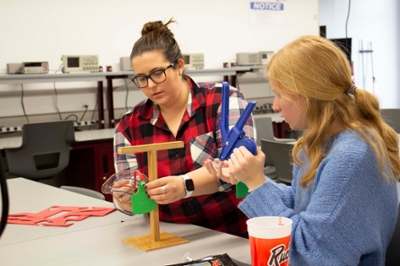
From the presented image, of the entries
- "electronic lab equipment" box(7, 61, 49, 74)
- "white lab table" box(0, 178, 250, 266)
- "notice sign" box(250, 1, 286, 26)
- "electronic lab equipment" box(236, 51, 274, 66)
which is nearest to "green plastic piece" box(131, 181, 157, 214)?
"white lab table" box(0, 178, 250, 266)

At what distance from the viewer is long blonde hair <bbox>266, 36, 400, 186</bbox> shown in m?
1.27

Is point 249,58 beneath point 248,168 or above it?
above

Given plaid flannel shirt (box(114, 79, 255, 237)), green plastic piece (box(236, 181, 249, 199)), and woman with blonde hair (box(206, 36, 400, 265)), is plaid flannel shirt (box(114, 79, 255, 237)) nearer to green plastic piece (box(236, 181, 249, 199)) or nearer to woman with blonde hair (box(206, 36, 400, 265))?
green plastic piece (box(236, 181, 249, 199))

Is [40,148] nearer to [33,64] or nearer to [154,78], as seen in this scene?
[33,64]

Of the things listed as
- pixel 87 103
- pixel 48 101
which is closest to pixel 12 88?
pixel 48 101

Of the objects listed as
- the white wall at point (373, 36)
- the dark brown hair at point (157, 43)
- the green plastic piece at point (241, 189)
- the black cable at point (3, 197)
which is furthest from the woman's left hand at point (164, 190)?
the white wall at point (373, 36)

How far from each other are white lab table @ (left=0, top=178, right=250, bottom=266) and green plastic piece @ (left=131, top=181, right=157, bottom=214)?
0.12 m

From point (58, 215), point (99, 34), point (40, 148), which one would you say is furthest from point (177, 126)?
point (99, 34)

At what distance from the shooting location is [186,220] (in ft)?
6.07

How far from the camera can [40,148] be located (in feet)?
13.7

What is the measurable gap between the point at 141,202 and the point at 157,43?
59 centimetres

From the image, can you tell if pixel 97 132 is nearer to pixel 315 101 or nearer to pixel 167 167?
pixel 167 167

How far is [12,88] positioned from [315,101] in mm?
4212

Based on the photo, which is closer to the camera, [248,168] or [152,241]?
[248,168]
